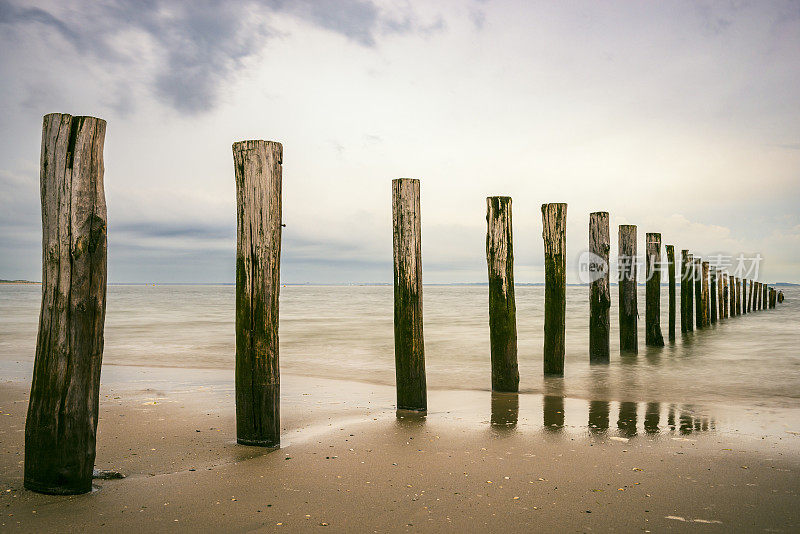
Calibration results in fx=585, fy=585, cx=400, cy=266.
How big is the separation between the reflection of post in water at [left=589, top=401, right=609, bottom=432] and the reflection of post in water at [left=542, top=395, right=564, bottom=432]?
29 cm

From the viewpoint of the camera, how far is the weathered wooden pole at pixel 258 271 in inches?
170

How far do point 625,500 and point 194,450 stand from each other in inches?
123

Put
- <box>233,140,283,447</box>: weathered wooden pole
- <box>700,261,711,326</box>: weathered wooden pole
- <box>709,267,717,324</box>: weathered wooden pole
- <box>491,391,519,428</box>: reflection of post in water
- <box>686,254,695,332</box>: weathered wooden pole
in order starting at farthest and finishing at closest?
1. <box>709,267,717,324</box>: weathered wooden pole
2. <box>700,261,711,326</box>: weathered wooden pole
3. <box>686,254,695,332</box>: weathered wooden pole
4. <box>491,391,519,428</box>: reflection of post in water
5. <box>233,140,283,447</box>: weathered wooden pole

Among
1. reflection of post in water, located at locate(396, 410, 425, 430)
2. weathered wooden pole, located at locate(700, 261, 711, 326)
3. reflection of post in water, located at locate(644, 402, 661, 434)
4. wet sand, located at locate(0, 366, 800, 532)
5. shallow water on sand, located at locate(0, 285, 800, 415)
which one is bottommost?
shallow water on sand, located at locate(0, 285, 800, 415)

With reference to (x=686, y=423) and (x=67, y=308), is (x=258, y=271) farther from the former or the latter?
(x=686, y=423)

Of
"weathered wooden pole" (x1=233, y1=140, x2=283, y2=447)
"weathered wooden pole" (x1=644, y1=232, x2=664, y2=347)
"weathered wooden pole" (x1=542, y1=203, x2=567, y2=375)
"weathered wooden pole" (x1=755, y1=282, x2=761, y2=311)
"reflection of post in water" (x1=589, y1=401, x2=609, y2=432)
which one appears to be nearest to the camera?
"weathered wooden pole" (x1=233, y1=140, x2=283, y2=447)

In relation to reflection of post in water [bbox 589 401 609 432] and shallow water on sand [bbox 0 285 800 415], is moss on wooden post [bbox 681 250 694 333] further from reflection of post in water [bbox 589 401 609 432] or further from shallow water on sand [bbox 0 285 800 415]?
reflection of post in water [bbox 589 401 609 432]

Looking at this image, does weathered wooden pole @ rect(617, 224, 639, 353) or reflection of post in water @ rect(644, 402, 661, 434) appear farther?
weathered wooden pole @ rect(617, 224, 639, 353)

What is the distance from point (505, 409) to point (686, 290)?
41.8 ft

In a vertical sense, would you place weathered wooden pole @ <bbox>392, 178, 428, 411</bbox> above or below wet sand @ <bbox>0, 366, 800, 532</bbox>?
above

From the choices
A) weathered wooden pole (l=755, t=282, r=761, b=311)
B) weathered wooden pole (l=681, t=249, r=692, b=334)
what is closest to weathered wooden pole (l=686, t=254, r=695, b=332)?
weathered wooden pole (l=681, t=249, r=692, b=334)

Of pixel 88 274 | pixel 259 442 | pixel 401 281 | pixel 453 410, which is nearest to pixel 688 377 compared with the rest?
pixel 453 410

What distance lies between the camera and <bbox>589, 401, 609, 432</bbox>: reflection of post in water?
Answer: 18.0 ft

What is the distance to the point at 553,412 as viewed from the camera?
621cm
